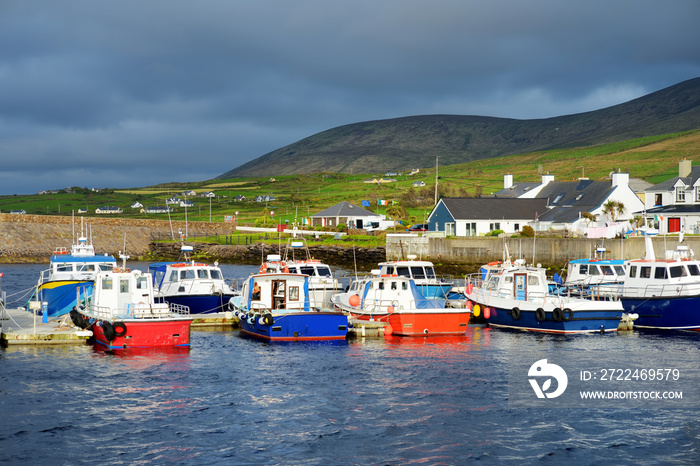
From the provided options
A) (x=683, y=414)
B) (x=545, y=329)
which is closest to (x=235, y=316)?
(x=545, y=329)

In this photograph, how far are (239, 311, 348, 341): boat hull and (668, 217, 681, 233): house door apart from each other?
157ft

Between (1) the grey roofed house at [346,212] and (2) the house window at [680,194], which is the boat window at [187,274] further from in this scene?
(1) the grey roofed house at [346,212]

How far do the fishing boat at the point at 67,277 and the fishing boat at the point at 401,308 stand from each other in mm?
13014

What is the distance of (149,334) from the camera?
98.6 ft

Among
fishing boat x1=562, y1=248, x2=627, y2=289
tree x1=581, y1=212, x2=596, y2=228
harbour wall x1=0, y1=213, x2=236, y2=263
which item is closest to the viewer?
fishing boat x1=562, y1=248, x2=627, y2=289

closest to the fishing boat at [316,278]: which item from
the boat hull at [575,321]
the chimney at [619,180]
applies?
the boat hull at [575,321]

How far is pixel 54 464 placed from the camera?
1800 cm

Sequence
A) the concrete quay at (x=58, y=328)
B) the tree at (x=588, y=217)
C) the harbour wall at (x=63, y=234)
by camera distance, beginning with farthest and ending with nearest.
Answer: the harbour wall at (x=63, y=234) → the tree at (x=588, y=217) → the concrete quay at (x=58, y=328)

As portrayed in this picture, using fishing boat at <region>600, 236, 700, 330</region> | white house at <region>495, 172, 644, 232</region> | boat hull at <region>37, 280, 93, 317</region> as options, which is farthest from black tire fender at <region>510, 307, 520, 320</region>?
white house at <region>495, 172, 644, 232</region>

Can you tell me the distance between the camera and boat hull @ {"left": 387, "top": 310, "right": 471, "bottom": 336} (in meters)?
33.3

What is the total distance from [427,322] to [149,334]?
12.2 metres

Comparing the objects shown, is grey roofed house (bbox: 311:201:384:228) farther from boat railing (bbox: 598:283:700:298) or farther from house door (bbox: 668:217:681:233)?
boat railing (bbox: 598:283:700:298)

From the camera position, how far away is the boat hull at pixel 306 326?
32344mm

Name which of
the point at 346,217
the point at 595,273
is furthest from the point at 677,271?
the point at 346,217
